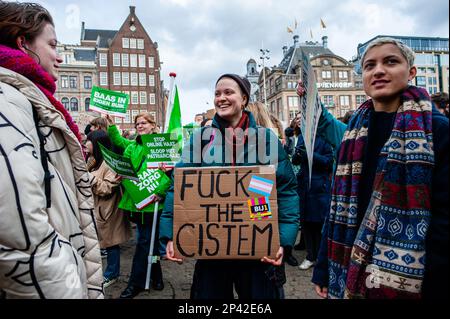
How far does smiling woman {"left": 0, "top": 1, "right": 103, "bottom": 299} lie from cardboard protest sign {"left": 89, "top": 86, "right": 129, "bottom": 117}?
375cm

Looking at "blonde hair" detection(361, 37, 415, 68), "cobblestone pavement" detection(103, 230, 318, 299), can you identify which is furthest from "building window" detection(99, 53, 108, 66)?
"blonde hair" detection(361, 37, 415, 68)

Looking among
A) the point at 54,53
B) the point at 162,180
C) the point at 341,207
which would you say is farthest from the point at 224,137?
the point at 162,180

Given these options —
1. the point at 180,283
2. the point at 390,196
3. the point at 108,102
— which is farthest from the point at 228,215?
the point at 108,102

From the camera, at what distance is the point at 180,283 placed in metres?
4.10

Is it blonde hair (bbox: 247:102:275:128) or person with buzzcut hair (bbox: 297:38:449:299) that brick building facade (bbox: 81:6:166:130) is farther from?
person with buzzcut hair (bbox: 297:38:449:299)

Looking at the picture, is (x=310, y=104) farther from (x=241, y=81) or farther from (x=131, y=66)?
(x=131, y=66)

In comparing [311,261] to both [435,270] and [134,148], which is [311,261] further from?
[435,270]

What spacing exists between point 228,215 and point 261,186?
27cm

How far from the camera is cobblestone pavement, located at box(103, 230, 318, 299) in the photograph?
12.1ft

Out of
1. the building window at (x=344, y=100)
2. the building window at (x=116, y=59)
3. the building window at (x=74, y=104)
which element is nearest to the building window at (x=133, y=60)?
the building window at (x=116, y=59)

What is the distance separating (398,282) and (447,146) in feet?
2.06

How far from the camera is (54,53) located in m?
1.58

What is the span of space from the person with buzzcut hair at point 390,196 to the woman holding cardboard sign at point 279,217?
31 centimetres

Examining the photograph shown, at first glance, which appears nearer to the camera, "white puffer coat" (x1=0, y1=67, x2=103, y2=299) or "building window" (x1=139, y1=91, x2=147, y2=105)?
"white puffer coat" (x1=0, y1=67, x2=103, y2=299)
